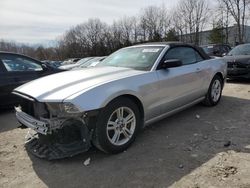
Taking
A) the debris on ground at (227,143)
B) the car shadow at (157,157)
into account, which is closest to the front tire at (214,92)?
the car shadow at (157,157)

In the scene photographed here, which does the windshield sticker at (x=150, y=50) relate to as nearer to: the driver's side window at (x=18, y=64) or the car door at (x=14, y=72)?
the car door at (x=14, y=72)

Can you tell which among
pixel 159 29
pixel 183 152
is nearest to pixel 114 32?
pixel 159 29

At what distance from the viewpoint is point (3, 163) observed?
3721mm

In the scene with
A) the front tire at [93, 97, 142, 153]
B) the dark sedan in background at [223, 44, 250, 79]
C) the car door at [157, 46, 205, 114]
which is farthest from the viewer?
the dark sedan in background at [223, 44, 250, 79]

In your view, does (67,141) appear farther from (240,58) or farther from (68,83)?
(240,58)

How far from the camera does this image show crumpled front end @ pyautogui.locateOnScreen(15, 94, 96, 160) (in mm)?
3383

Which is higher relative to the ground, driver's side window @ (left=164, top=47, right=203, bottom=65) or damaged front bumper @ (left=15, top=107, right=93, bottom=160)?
driver's side window @ (left=164, top=47, right=203, bottom=65)

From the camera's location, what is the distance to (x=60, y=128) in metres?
3.42

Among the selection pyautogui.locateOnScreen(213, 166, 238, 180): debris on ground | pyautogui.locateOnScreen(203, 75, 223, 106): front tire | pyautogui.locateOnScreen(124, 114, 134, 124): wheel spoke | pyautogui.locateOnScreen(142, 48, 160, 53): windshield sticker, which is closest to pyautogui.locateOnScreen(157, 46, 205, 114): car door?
pyautogui.locateOnScreen(142, 48, 160, 53): windshield sticker

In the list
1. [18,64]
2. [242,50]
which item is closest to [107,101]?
[18,64]

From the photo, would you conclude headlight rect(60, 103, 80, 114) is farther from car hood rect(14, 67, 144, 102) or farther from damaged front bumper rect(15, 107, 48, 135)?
damaged front bumper rect(15, 107, 48, 135)

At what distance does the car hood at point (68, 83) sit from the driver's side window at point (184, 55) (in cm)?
97

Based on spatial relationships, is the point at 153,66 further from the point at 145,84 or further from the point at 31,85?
the point at 31,85

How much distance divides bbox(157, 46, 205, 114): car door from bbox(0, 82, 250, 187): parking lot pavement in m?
0.49
